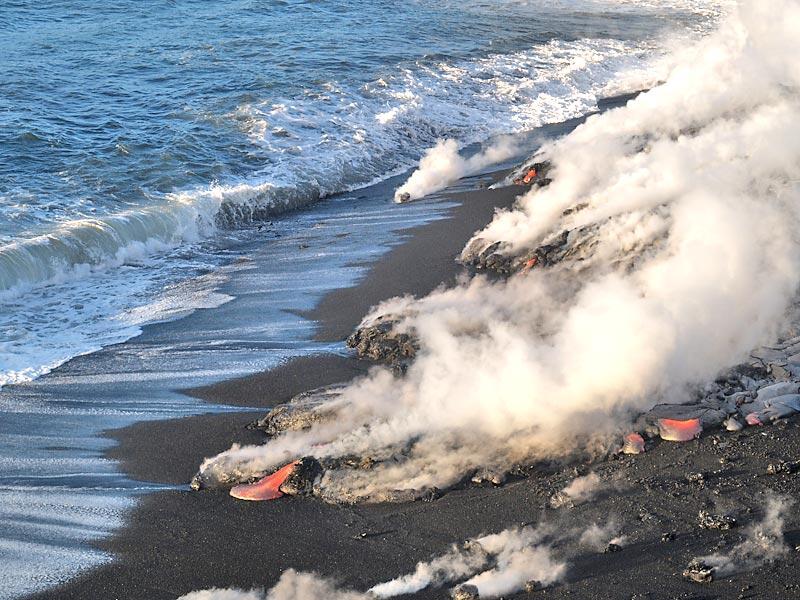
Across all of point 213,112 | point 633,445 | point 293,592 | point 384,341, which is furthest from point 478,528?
point 213,112

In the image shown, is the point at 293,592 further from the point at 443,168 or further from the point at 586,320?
the point at 443,168

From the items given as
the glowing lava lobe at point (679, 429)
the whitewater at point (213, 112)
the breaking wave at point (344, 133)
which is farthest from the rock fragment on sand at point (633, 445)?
the breaking wave at point (344, 133)

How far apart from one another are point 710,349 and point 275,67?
15761 millimetres

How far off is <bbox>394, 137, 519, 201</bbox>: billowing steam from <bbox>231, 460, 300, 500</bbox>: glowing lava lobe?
7.85m

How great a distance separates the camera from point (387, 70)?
2197cm

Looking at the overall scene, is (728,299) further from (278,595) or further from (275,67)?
(275,67)

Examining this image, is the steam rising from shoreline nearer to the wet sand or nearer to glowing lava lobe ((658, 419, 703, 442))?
the wet sand

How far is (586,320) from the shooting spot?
796 centimetres

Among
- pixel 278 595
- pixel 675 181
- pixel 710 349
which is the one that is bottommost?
Answer: pixel 278 595

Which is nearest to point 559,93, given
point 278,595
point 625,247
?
point 625,247

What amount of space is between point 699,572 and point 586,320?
2.69 metres

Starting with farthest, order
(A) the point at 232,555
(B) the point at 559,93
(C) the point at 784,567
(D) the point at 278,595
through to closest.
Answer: (B) the point at 559,93 < (A) the point at 232,555 < (D) the point at 278,595 < (C) the point at 784,567

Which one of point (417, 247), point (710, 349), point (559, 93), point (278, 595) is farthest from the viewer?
point (559, 93)

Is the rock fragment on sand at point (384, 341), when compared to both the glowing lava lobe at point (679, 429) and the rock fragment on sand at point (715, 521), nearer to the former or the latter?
the glowing lava lobe at point (679, 429)
